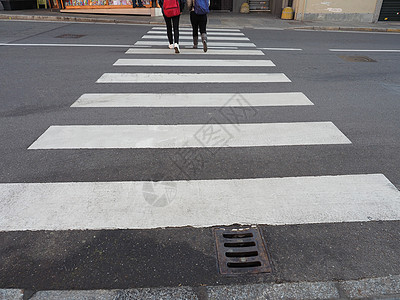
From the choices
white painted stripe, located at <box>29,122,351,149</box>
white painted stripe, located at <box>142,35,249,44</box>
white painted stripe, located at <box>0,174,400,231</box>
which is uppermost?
white painted stripe, located at <box>142,35,249,44</box>

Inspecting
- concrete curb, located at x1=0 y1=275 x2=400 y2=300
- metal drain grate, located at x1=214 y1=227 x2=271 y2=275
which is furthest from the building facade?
concrete curb, located at x1=0 y1=275 x2=400 y2=300

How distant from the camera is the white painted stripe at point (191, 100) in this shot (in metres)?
5.56

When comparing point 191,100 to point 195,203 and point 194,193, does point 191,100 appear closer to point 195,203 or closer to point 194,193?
point 194,193

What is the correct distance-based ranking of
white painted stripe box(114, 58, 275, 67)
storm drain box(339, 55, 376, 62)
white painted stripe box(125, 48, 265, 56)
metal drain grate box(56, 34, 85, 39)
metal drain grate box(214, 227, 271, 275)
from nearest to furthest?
metal drain grate box(214, 227, 271, 275) → white painted stripe box(114, 58, 275, 67) → storm drain box(339, 55, 376, 62) → white painted stripe box(125, 48, 265, 56) → metal drain grate box(56, 34, 85, 39)

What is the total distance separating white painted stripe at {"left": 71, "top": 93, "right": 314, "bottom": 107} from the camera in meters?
5.56

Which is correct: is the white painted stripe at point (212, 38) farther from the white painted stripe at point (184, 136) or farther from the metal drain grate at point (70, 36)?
the white painted stripe at point (184, 136)

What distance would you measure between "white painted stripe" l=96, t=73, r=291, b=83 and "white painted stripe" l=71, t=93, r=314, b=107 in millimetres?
960

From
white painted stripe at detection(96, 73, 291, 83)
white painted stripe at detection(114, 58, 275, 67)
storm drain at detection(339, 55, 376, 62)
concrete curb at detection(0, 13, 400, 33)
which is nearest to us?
white painted stripe at detection(96, 73, 291, 83)

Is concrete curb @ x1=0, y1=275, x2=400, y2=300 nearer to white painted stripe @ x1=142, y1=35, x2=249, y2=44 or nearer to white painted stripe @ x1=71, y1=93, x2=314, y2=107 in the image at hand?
white painted stripe @ x1=71, y1=93, x2=314, y2=107

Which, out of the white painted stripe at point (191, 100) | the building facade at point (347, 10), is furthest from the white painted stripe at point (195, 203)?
the building facade at point (347, 10)

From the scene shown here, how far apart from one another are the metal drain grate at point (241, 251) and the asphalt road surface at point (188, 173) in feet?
0.20

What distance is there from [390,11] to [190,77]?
17264mm

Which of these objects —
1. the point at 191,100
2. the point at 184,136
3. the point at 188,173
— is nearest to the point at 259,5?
the point at 191,100

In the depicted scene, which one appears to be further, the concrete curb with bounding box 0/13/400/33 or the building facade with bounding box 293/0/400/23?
the building facade with bounding box 293/0/400/23
